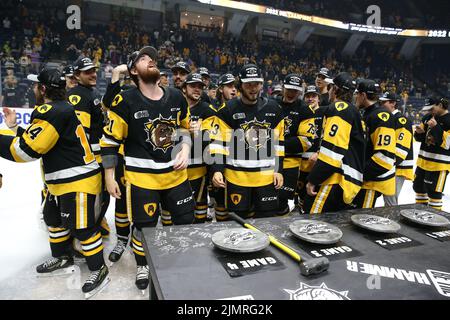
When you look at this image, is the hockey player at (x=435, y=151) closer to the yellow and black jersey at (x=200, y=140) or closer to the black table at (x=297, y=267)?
the yellow and black jersey at (x=200, y=140)

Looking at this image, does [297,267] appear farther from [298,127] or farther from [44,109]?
[298,127]

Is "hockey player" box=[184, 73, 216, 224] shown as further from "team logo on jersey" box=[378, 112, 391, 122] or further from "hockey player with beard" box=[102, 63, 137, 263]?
"team logo on jersey" box=[378, 112, 391, 122]

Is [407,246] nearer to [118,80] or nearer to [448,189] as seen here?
[118,80]

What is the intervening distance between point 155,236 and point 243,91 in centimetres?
178

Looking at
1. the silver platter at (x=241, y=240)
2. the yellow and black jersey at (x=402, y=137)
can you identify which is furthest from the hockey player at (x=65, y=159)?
the yellow and black jersey at (x=402, y=137)

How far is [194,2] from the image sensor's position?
1828 cm

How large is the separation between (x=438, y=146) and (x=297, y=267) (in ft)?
14.2

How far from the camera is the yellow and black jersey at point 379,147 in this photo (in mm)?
2951

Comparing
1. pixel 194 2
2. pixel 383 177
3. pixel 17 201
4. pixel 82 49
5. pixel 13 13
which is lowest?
pixel 17 201

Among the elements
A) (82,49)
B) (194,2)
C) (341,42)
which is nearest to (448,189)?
(82,49)

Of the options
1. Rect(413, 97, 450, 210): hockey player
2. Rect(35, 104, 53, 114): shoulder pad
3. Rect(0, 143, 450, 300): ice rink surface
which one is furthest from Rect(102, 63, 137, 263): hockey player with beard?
Rect(413, 97, 450, 210): hockey player

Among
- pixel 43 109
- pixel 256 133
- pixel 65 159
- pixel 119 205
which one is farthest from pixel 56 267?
pixel 256 133

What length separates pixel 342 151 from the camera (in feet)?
8.64

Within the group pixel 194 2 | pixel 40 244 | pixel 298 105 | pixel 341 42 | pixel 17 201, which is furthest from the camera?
pixel 341 42
